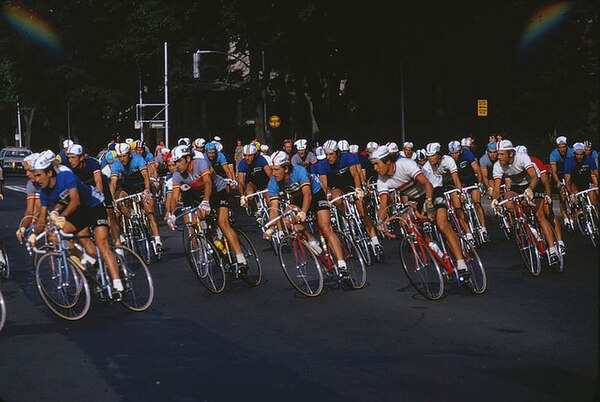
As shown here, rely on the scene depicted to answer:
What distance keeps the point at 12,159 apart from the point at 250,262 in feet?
164

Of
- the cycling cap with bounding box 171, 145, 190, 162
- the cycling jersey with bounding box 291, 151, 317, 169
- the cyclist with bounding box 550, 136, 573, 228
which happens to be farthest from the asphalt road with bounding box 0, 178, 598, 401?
the cycling jersey with bounding box 291, 151, 317, 169

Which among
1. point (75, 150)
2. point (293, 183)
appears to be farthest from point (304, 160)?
point (293, 183)

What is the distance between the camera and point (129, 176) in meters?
16.2

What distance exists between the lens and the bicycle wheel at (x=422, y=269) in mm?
10898

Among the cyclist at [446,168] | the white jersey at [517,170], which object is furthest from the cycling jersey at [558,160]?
the white jersey at [517,170]

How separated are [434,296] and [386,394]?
4370mm

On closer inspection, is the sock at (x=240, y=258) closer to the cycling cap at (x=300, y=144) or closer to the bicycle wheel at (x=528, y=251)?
the bicycle wheel at (x=528, y=251)

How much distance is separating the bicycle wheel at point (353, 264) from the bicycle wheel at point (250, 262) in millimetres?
1086

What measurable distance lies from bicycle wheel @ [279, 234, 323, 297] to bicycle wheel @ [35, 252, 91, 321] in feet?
7.59

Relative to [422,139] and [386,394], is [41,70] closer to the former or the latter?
[422,139]

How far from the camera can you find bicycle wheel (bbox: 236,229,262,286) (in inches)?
482

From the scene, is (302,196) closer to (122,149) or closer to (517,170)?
(517,170)

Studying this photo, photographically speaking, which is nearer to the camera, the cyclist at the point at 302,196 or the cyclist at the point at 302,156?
the cyclist at the point at 302,196

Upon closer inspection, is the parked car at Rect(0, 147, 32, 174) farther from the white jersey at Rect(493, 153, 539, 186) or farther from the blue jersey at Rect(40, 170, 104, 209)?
the blue jersey at Rect(40, 170, 104, 209)
